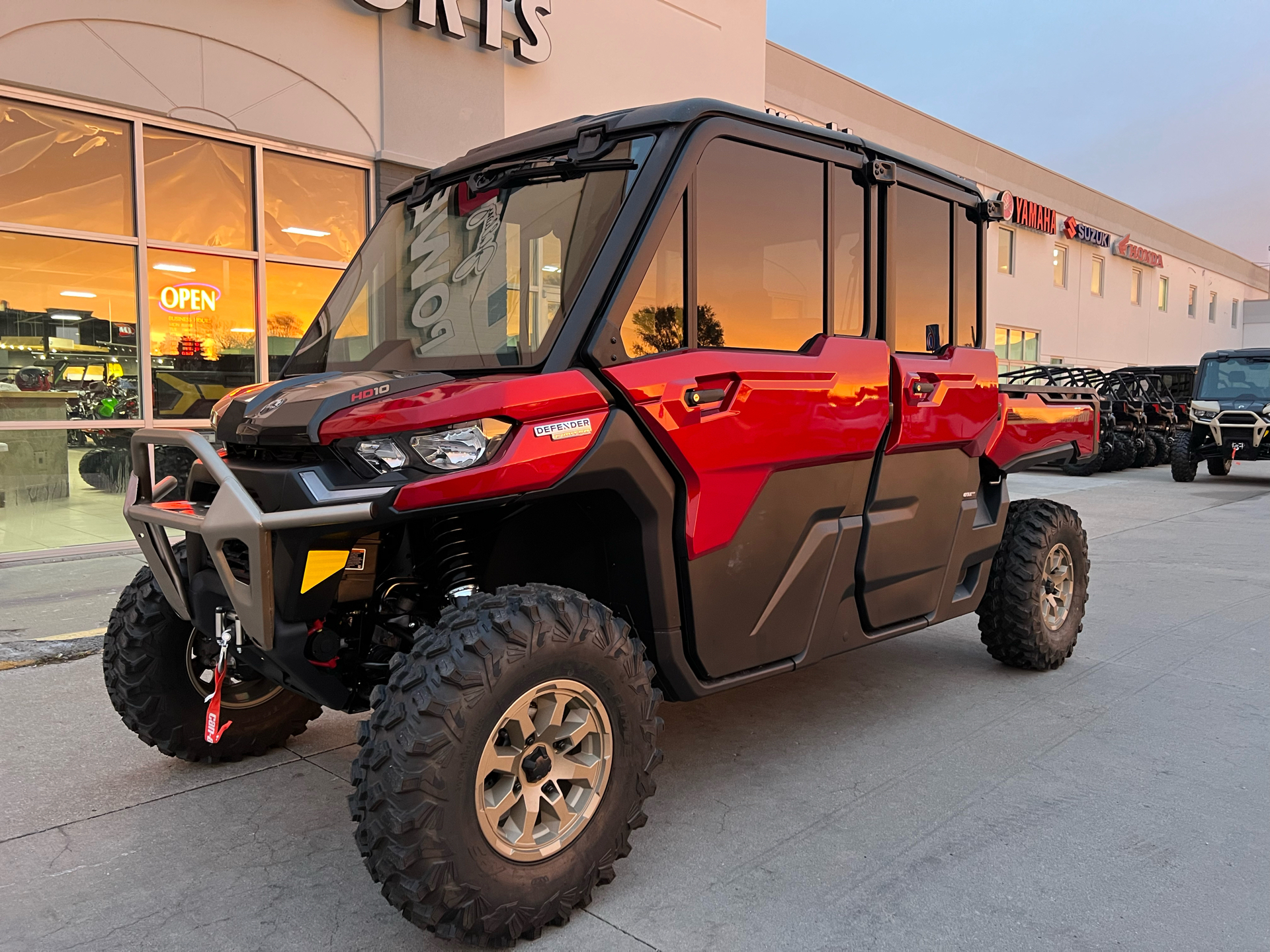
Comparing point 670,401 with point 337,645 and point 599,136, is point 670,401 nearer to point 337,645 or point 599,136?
point 599,136

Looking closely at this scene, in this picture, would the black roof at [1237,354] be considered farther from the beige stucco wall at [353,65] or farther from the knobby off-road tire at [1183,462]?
the beige stucco wall at [353,65]

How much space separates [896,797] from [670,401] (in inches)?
68.8

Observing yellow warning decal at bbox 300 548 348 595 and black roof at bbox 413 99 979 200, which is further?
black roof at bbox 413 99 979 200

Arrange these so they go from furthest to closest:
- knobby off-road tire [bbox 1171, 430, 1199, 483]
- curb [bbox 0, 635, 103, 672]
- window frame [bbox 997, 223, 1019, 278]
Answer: window frame [bbox 997, 223, 1019, 278] < knobby off-road tire [bbox 1171, 430, 1199, 483] < curb [bbox 0, 635, 103, 672]

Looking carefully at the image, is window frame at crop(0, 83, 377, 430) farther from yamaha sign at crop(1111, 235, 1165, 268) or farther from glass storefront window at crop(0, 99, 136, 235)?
yamaha sign at crop(1111, 235, 1165, 268)

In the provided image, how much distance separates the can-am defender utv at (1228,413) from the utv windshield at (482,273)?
16.1 m

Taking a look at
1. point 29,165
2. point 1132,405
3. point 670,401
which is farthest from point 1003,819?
point 1132,405

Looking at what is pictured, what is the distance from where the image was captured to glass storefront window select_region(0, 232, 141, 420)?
8.38 m

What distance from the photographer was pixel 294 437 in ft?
8.86

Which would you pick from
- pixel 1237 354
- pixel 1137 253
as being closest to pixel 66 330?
pixel 1237 354

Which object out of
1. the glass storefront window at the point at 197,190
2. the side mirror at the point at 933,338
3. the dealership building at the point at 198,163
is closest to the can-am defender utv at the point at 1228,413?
the dealership building at the point at 198,163

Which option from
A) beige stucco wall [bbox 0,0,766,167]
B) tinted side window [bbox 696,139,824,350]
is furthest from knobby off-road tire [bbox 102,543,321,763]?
beige stucco wall [bbox 0,0,766,167]

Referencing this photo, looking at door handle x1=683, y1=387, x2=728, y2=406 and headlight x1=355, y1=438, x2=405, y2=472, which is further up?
door handle x1=683, y1=387, x2=728, y2=406

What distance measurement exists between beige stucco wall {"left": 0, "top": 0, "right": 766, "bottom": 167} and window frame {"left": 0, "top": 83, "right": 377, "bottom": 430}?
11cm
